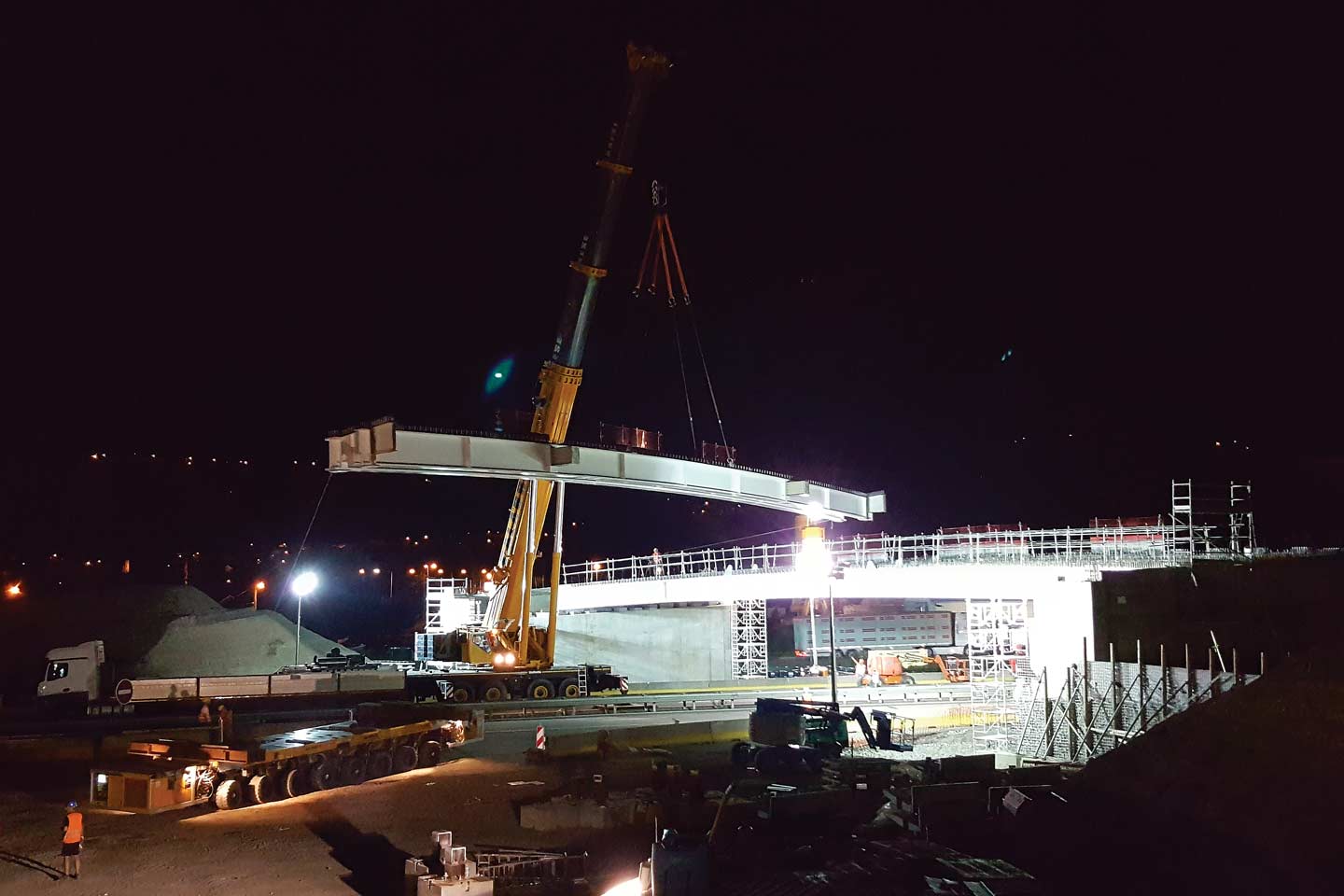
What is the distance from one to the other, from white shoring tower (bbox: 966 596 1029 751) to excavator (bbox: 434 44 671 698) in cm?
1481

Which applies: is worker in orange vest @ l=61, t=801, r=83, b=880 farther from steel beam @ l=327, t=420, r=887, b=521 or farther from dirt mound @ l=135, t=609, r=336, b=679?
dirt mound @ l=135, t=609, r=336, b=679

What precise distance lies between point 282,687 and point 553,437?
47.7 feet

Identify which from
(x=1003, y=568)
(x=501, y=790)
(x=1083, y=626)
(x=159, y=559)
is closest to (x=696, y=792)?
(x=501, y=790)

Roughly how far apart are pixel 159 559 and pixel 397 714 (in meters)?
86.4

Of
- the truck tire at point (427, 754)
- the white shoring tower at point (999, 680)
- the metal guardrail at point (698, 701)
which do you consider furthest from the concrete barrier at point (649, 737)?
the white shoring tower at point (999, 680)

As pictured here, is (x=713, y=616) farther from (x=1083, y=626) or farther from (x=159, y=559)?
(x=159, y=559)

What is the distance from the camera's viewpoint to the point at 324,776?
69.9ft

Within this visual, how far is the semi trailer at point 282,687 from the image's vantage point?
36.9 m

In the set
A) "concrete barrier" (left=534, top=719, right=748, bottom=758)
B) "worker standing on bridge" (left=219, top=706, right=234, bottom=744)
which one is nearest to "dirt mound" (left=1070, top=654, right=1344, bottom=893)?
"concrete barrier" (left=534, top=719, right=748, bottom=758)

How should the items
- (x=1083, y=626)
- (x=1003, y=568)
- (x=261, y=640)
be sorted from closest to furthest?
(x=1083, y=626), (x=1003, y=568), (x=261, y=640)

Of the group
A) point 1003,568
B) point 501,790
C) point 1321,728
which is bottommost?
point 501,790

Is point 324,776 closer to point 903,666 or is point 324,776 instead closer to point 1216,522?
point 1216,522

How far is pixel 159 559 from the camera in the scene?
104 metres

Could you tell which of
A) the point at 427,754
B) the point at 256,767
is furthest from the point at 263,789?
the point at 427,754
